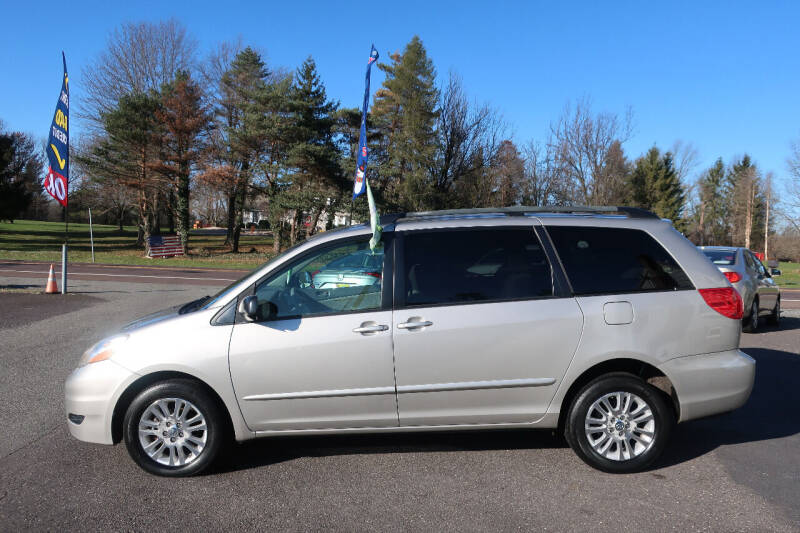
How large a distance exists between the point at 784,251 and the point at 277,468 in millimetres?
66558

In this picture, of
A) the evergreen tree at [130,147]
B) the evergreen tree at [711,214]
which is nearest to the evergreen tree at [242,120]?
the evergreen tree at [130,147]

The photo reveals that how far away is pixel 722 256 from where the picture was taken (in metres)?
10.2

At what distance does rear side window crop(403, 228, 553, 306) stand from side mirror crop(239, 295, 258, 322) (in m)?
1.04

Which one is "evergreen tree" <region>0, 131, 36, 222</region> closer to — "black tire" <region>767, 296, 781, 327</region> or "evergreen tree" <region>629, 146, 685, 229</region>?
"black tire" <region>767, 296, 781, 327</region>

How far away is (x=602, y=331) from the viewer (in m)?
4.04

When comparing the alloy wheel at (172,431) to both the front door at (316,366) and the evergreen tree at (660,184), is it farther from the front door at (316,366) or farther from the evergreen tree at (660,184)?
the evergreen tree at (660,184)

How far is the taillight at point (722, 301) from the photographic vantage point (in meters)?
4.18

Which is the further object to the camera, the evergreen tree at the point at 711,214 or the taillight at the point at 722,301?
the evergreen tree at the point at 711,214

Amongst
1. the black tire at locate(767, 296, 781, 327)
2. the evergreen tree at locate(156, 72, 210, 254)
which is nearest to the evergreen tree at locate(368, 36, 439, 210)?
the evergreen tree at locate(156, 72, 210, 254)

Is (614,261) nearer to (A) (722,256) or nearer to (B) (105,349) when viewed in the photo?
(B) (105,349)

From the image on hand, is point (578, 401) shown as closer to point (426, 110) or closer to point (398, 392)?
point (398, 392)

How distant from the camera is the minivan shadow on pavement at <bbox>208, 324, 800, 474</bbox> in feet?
14.4

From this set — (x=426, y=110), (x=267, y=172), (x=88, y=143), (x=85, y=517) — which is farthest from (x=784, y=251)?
(x=85, y=517)

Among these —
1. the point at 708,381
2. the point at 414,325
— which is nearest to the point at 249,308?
the point at 414,325
